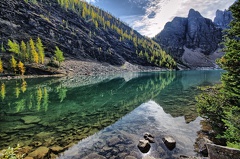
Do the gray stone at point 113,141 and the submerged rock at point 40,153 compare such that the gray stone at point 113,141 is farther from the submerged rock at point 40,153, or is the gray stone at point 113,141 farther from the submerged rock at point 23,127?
A: the submerged rock at point 23,127

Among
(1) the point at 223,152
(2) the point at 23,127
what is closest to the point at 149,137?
(1) the point at 223,152

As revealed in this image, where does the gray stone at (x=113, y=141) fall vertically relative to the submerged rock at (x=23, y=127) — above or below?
below

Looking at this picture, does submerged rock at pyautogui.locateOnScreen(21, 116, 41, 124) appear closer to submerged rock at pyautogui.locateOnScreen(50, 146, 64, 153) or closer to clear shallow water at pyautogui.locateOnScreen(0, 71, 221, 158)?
clear shallow water at pyautogui.locateOnScreen(0, 71, 221, 158)

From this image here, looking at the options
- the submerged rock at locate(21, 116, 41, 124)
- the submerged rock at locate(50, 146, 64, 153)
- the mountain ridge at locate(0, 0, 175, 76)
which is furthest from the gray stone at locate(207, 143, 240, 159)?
the mountain ridge at locate(0, 0, 175, 76)

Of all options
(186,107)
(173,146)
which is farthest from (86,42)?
(173,146)

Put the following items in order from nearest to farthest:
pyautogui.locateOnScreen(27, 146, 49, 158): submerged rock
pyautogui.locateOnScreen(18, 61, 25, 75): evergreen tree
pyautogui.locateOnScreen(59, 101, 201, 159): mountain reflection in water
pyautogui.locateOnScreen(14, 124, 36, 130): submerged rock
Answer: pyautogui.locateOnScreen(27, 146, 49, 158): submerged rock
pyautogui.locateOnScreen(59, 101, 201, 159): mountain reflection in water
pyautogui.locateOnScreen(14, 124, 36, 130): submerged rock
pyautogui.locateOnScreen(18, 61, 25, 75): evergreen tree

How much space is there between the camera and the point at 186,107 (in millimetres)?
29062

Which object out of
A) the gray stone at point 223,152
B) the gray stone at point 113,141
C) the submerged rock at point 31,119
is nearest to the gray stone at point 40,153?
the gray stone at point 113,141

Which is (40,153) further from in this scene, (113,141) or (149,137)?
(149,137)

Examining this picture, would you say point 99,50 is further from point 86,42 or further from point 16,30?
point 16,30

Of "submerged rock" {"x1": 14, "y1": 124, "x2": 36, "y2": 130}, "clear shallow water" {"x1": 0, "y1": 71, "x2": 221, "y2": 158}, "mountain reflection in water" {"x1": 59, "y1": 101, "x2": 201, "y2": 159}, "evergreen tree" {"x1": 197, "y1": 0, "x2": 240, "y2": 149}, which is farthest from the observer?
"submerged rock" {"x1": 14, "y1": 124, "x2": 36, "y2": 130}

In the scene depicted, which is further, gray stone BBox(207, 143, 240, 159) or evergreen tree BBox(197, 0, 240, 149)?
evergreen tree BBox(197, 0, 240, 149)

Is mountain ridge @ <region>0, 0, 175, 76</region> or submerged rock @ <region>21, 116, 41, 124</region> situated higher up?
mountain ridge @ <region>0, 0, 175, 76</region>

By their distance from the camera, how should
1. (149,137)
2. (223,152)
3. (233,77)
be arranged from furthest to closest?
Answer: (149,137), (233,77), (223,152)
